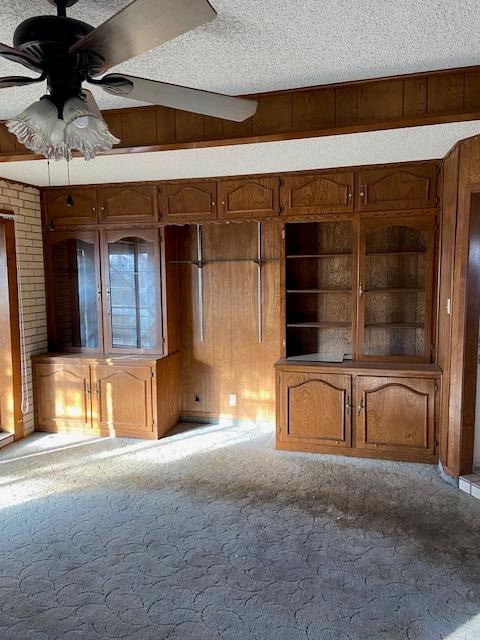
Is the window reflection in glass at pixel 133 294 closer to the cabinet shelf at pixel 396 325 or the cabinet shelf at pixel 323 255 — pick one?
the cabinet shelf at pixel 323 255

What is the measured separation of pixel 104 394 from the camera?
4375 mm

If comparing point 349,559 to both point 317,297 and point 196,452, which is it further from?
point 317,297

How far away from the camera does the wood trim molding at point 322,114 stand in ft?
7.75

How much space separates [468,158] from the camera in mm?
3012

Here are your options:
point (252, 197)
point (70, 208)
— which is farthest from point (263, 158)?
point (70, 208)

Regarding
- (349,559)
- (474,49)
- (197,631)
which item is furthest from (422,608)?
(474,49)

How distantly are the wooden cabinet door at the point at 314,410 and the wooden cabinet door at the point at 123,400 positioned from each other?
1.25m

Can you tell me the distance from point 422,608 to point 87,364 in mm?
3312

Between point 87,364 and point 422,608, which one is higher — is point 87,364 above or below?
above

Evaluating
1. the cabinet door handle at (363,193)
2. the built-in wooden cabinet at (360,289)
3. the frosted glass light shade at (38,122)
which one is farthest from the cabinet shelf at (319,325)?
the frosted glass light shade at (38,122)

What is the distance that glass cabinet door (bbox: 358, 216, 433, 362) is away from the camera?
12.6 ft

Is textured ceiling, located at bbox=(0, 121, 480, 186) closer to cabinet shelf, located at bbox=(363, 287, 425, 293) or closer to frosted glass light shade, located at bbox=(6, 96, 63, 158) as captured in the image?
cabinet shelf, located at bbox=(363, 287, 425, 293)

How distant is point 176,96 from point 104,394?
3223mm

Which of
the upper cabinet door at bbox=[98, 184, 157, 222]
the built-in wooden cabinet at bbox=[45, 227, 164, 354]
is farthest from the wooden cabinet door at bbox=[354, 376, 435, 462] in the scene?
the upper cabinet door at bbox=[98, 184, 157, 222]
